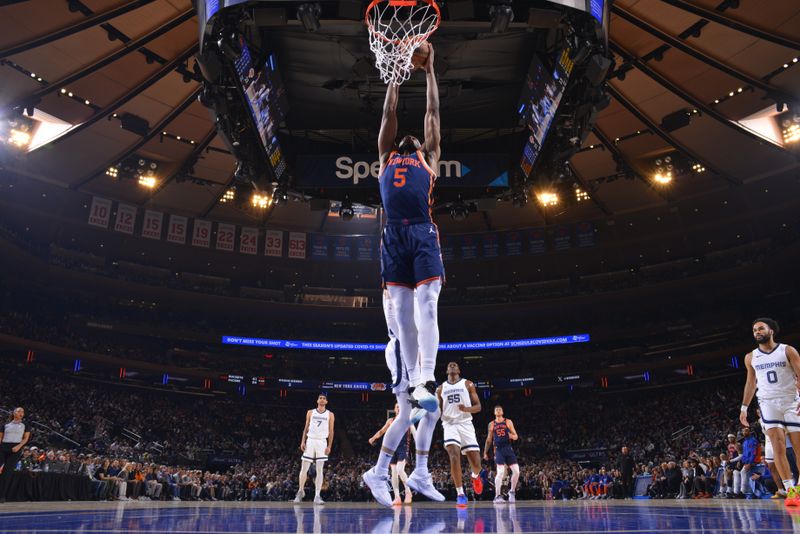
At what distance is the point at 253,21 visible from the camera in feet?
33.4

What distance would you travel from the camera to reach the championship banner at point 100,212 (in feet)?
106

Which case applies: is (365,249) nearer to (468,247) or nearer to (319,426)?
(468,247)

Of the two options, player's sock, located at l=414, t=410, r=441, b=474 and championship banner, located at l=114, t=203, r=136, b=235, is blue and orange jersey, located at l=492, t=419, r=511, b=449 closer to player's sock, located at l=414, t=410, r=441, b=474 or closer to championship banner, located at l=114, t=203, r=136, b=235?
player's sock, located at l=414, t=410, r=441, b=474

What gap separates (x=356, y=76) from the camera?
1280 centimetres

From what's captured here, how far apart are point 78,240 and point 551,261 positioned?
29773 mm

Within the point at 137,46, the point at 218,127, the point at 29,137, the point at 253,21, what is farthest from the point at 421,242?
the point at 29,137

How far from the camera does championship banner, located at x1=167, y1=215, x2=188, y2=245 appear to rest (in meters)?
34.6

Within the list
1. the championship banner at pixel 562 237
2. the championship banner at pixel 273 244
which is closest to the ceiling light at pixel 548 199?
the championship banner at pixel 562 237

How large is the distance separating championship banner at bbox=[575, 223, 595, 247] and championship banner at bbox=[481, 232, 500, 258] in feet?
16.6

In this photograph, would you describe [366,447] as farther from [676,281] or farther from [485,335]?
[676,281]

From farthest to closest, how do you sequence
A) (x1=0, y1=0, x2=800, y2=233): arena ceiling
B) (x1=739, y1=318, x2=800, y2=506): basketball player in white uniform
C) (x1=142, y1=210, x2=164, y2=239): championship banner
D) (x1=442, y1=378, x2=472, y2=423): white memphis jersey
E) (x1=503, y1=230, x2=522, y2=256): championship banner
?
(x1=503, y1=230, x2=522, y2=256): championship banner < (x1=142, y1=210, x2=164, y2=239): championship banner < (x1=0, y1=0, x2=800, y2=233): arena ceiling < (x1=442, y1=378, x2=472, y2=423): white memphis jersey < (x1=739, y1=318, x2=800, y2=506): basketball player in white uniform

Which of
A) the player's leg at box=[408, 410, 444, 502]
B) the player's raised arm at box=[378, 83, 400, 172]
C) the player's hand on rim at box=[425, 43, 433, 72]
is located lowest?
the player's leg at box=[408, 410, 444, 502]

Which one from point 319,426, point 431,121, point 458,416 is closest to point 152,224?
point 319,426

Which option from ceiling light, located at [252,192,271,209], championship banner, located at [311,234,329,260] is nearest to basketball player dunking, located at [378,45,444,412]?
ceiling light, located at [252,192,271,209]
